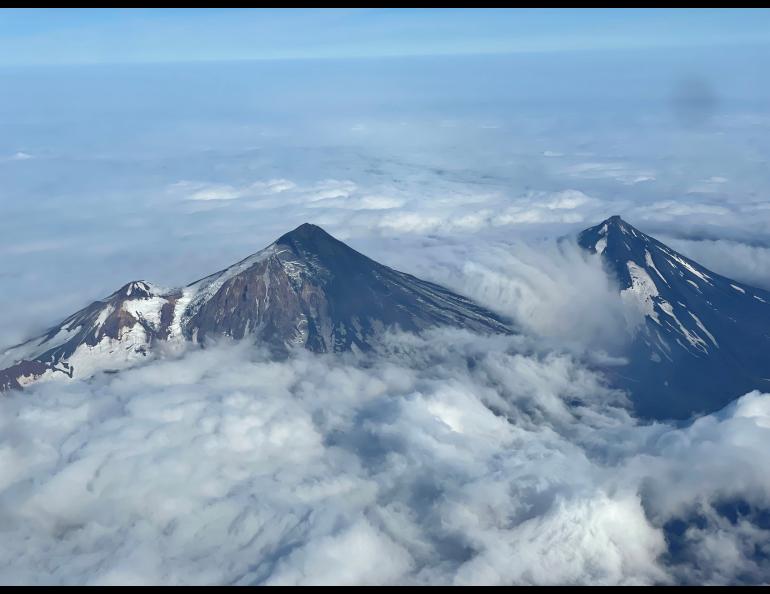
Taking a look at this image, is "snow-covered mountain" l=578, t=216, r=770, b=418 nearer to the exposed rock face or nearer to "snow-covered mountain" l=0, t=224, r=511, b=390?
the exposed rock face

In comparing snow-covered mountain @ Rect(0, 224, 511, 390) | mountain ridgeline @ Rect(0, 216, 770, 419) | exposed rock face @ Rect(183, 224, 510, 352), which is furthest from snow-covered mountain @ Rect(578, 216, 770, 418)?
snow-covered mountain @ Rect(0, 224, 511, 390)

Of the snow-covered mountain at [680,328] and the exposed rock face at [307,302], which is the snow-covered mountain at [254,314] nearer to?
the exposed rock face at [307,302]

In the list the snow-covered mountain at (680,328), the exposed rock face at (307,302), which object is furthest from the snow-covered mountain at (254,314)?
the snow-covered mountain at (680,328)

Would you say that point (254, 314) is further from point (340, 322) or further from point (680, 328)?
point (680, 328)

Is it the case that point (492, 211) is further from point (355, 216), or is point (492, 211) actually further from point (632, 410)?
point (632, 410)

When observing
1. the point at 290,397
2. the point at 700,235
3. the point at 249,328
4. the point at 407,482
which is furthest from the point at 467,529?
the point at 700,235

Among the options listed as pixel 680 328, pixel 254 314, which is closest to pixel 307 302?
pixel 254 314
